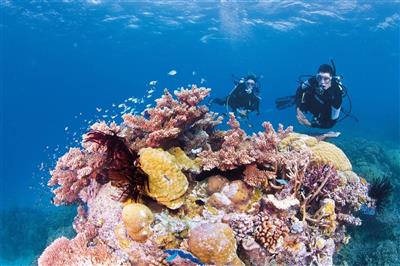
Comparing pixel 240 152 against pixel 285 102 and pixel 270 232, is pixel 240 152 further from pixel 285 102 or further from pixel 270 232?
pixel 285 102

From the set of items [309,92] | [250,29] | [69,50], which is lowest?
[69,50]

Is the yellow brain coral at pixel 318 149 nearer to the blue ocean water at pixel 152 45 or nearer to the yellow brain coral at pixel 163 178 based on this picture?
the yellow brain coral at pixel 163 178

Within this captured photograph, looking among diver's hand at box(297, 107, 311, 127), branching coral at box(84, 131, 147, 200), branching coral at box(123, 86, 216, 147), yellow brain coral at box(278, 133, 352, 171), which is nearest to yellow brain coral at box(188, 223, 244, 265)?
branching coral at box(84, 131, 147, 200)

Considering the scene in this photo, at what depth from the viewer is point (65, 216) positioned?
15.8 meters

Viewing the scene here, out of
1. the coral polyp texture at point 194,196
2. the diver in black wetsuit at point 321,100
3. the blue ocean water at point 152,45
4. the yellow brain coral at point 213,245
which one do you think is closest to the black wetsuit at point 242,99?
the blue ocean water at point 152,45

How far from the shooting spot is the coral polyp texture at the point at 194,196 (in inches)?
164

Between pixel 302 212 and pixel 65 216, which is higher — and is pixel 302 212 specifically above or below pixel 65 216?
above

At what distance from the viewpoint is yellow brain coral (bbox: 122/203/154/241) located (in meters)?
3.99

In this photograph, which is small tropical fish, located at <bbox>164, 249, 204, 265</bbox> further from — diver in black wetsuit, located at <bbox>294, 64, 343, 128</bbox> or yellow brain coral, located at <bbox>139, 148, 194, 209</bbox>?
diver in black wetsuit, located at <bbox>294, 64, 343, 128</bbox>

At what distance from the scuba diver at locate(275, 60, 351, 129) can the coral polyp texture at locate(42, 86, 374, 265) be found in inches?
136

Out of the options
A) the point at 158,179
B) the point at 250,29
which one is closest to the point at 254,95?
the point at 158,179

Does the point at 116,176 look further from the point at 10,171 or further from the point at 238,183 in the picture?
the point at 10,171

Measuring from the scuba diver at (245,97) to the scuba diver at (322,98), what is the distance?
2347 mm

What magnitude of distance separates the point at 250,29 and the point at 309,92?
99.4 ft
